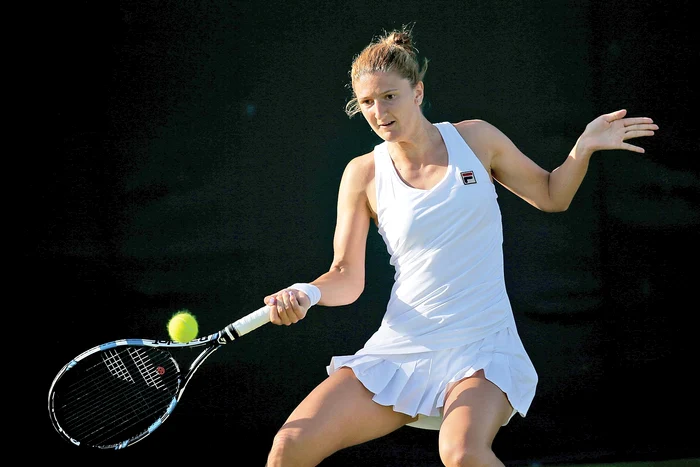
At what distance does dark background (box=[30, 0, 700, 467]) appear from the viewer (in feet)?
11.6

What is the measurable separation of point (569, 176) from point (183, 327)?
1.57m

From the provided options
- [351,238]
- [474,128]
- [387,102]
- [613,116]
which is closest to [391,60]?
[387,102]

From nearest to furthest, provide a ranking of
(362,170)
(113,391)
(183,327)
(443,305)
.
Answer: (443,305), (362,170), (113,391), (183,327)

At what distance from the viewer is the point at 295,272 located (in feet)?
11.8

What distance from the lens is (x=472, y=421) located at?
225 cm

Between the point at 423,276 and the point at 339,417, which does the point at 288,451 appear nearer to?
the point at 339,417

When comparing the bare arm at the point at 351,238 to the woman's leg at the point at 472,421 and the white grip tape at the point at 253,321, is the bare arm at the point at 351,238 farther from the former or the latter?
the woman's leg at the point at 472,421

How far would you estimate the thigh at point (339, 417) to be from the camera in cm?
235

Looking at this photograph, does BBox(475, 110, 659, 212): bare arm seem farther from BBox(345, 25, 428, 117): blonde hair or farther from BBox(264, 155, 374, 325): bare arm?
BBox(264, 155, 374, 325): bare arm

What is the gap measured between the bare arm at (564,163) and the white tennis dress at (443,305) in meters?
0.12

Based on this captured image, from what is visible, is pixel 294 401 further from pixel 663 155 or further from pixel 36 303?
pixel 663 155

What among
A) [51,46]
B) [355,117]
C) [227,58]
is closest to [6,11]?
[51,46]

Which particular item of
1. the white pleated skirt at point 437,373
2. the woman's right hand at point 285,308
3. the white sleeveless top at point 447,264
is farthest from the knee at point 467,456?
the woman's right hand at point 285,308

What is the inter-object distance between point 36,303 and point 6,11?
1.12 m
